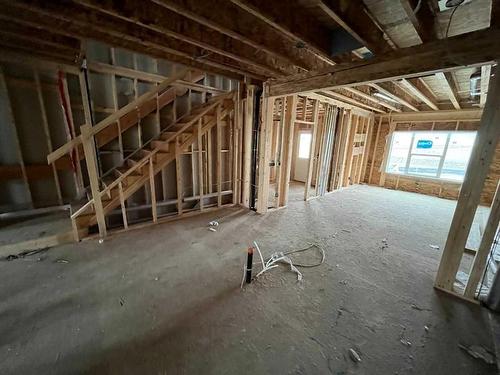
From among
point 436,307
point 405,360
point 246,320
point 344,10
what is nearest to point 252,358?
point 246,320

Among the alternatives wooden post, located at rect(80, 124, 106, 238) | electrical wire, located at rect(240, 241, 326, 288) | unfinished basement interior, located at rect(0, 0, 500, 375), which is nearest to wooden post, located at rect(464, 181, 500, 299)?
unfinished basement interior, located at rect(0, 0, 500, 375)

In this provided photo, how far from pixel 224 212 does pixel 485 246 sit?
3769 millimetres

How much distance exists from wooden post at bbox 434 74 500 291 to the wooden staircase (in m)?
3.73

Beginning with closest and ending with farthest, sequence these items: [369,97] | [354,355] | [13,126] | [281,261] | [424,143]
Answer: [354,355] < [281,261] < [13,126] < [369,97] < [424,143]

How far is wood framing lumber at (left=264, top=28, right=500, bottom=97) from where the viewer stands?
1.80 metres

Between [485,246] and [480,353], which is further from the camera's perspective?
[485,246]

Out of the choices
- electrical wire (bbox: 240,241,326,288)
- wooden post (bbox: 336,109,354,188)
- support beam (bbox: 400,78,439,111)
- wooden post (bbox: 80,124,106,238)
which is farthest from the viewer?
wooden post (bbox: 336,109,354,188)

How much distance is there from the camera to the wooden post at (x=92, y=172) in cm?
272

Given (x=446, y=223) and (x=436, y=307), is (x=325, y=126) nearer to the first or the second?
(x=446, y=223)

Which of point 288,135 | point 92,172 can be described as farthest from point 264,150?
point 92,172

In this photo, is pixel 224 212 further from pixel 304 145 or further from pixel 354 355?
pixel 304 145

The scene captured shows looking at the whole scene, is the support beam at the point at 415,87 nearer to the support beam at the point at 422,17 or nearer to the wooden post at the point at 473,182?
the support beam at the point at 422,17

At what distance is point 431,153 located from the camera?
6.46 meters

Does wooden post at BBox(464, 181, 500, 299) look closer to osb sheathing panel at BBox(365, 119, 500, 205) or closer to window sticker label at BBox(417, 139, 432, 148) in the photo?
osb sheathing panel at BBox(365, 119, 500, 205)
